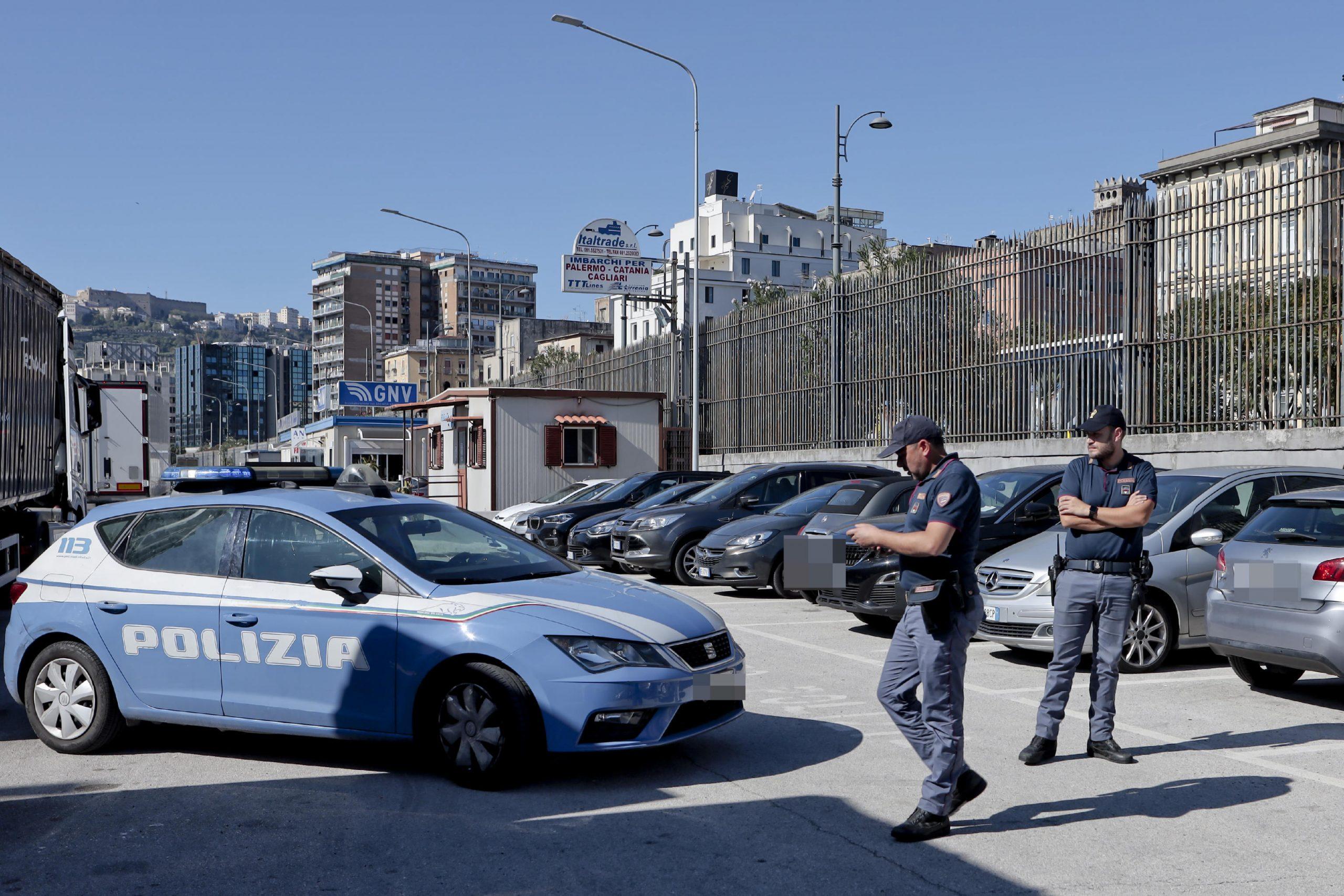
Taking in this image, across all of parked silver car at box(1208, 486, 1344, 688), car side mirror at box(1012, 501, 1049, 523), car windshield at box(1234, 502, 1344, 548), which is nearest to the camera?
parked silver car at box(1208, 486, 1344, 688)

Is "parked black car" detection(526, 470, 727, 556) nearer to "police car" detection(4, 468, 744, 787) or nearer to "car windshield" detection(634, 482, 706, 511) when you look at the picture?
"car windshield" detection(634, 482, 706, 511)

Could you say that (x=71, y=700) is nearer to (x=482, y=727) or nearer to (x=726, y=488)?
(x=482, y=727)

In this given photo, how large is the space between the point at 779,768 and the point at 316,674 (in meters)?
2.39

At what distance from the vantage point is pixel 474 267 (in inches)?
7461

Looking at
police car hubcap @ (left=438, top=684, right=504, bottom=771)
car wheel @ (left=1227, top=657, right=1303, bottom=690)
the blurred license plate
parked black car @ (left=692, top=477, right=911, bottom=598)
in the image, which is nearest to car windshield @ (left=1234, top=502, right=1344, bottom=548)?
car wheel @ (left=1227, top=657, right=1303, bottom=690)

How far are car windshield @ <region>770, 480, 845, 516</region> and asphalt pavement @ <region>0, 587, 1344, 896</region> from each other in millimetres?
6382

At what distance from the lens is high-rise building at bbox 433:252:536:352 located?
16750cm

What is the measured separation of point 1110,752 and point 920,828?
6.21 feet

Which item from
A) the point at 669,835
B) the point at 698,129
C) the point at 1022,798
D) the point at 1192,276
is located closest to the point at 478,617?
the point at 669,835

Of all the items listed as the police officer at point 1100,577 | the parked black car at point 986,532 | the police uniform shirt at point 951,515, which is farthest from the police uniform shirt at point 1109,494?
the parked black car at point 986,532

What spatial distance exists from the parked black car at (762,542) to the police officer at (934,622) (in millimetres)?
7952

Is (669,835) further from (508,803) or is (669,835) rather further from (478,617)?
(478,617)

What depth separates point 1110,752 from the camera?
6.46 m

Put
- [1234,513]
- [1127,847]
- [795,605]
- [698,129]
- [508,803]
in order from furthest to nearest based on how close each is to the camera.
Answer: [698,129], [795,605], [1234,513], [508,803], [1127,847]
